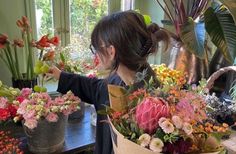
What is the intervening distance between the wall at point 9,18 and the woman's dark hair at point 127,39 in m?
0.79

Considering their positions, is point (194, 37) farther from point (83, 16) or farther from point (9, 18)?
point (9, 18)

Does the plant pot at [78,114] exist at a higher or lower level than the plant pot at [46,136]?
lower

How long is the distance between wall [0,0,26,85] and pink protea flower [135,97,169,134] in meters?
1.21

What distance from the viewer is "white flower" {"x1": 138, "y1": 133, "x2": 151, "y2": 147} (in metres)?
0.43

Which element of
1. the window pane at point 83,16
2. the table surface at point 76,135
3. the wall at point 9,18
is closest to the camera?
the table surface at point 76,135

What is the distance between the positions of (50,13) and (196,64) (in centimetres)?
96

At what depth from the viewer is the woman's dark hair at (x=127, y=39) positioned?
31.1 inches

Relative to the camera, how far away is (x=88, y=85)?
907 millimetres

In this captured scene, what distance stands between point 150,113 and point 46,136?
23.1 inches

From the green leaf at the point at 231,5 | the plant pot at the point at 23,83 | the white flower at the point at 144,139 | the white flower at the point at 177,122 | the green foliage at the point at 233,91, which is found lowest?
the green foliage at the point at 233,91

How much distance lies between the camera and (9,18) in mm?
1407

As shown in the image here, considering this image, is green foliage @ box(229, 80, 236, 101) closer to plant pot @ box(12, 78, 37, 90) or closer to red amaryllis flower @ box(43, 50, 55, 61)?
red amaryllis flower @ box(43, 50, 55, 61)

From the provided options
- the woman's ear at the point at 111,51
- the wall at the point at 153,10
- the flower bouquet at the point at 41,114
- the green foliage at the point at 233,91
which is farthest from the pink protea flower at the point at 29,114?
the wall at the point at 153,10

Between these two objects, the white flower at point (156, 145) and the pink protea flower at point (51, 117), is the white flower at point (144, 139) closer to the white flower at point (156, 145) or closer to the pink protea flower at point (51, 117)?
the white flower at point (156, 145)
